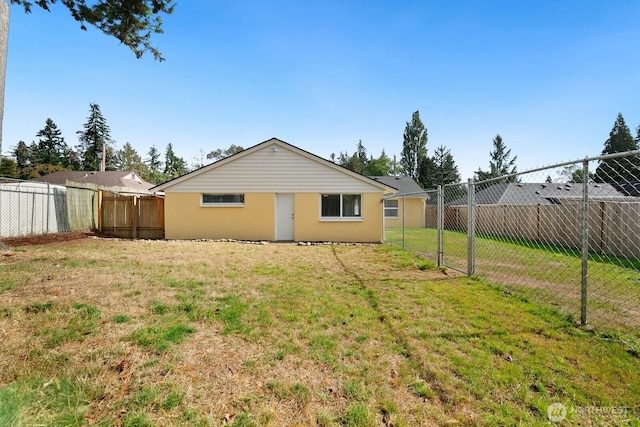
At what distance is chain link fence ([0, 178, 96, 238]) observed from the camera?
10375 millimetres

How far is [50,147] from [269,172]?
5925 centimetres

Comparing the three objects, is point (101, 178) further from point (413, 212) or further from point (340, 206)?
point (413, 212)

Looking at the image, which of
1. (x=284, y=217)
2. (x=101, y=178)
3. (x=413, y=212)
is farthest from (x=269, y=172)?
(x=101, y=178)

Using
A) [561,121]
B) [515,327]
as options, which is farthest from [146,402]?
[561,121]

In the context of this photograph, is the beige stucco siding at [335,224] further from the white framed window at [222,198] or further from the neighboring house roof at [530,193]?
the neighboring house roof at [530,193]

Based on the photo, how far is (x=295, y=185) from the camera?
1264 cm

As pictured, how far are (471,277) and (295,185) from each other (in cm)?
842

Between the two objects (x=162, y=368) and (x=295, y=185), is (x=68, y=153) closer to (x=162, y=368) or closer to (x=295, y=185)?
(x=295, y=185)

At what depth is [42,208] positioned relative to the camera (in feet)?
38.3

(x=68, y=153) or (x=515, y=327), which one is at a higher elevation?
(x=68, y=153)

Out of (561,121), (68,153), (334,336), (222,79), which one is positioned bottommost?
(334,336)

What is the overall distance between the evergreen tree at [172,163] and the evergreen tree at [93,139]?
12961 millimetres

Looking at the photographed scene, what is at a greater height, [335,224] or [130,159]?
[130,159]

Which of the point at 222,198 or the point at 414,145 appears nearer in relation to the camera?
the point at 222,198
